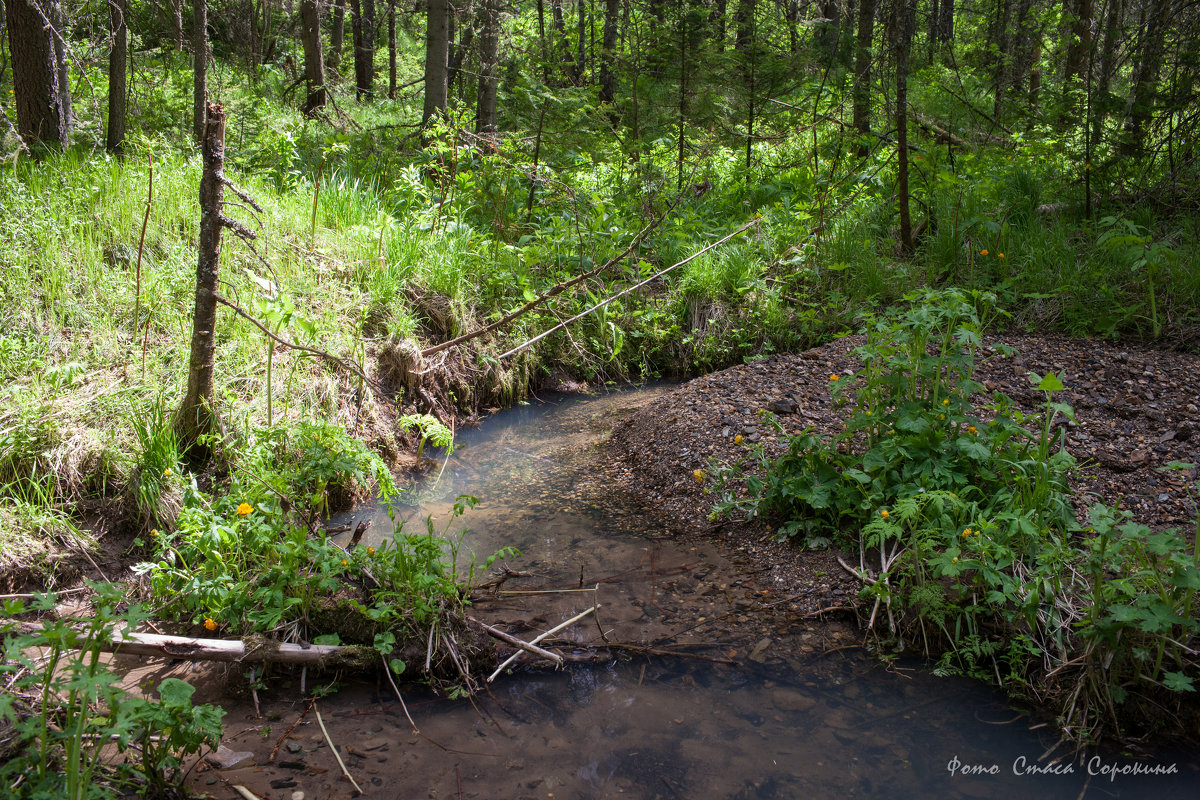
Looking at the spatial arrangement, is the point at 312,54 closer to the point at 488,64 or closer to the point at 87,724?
the point at 488,64

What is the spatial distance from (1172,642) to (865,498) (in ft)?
4.22

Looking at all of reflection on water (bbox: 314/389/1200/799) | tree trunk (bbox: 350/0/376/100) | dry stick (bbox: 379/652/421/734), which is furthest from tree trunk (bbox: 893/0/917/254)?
tree trunk (bbox: 350/0/376/100)

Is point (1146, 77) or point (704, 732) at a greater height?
point (1146, 77)

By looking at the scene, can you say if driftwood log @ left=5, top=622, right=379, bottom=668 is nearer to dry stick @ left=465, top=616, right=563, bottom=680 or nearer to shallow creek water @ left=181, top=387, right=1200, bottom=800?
shallow creek water @ left=181, top=387, right=1200, bottom=800

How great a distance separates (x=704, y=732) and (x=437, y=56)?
7.88 m

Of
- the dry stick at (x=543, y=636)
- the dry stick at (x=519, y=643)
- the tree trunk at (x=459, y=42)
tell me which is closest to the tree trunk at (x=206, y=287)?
the dry stick at (x=519, y=643)

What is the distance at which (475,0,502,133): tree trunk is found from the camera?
871 cm

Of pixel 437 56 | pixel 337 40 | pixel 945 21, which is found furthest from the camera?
pixel 945 21

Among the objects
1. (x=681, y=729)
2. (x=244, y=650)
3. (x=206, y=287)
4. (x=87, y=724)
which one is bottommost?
(x=681, y=729)

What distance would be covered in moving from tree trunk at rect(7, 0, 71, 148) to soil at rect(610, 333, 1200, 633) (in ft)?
18.2

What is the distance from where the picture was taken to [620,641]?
3057 mm

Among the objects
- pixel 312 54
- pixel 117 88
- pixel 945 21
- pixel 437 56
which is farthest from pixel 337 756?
pixel 945 21

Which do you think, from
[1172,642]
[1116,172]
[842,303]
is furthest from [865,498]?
[1116,172]

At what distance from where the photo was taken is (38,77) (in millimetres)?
5949
